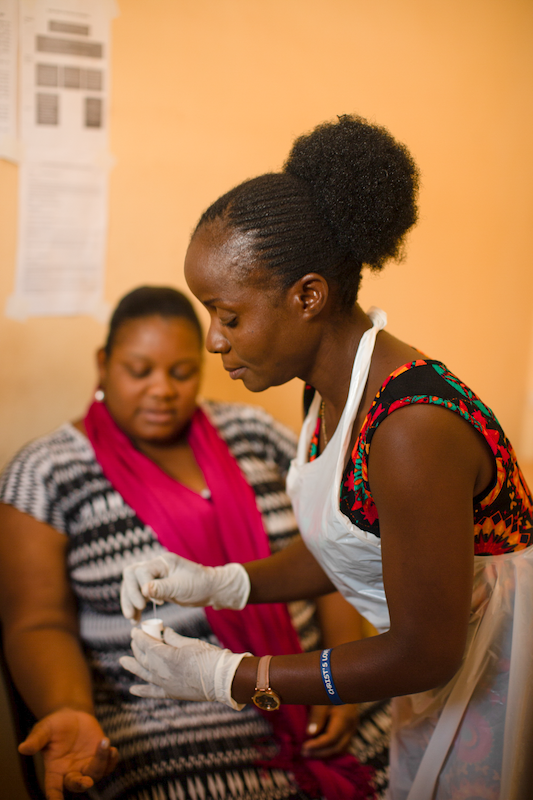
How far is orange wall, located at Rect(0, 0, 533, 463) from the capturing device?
5.04 feet

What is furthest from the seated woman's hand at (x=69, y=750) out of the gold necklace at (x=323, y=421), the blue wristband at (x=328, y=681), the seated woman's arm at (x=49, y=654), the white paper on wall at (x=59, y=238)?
the white paper on wall at (x=59, y=238)

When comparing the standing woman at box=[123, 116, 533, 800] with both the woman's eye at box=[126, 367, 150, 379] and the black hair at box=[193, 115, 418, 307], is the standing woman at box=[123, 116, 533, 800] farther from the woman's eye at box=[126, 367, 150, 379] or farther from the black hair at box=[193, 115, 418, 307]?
the woman's eye at box=[126, 367, 150, 379]

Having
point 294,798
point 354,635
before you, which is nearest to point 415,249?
point 354,635

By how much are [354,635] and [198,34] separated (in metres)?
1.57

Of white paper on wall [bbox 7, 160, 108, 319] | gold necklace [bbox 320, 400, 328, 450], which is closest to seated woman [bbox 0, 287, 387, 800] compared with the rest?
white paper on wall [bbox 7, 160, 108, 319]

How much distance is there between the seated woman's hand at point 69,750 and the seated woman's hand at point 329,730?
38 cm

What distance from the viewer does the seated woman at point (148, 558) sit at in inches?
39.7

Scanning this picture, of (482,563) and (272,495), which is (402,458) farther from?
(272,495)

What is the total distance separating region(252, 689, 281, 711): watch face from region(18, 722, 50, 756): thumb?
42cm

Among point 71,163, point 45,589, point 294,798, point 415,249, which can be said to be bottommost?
point 294,798

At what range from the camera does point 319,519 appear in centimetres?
83

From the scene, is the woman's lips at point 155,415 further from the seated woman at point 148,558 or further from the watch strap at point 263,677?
the watch strap at point 263,677

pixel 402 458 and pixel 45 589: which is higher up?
pixel 402 458

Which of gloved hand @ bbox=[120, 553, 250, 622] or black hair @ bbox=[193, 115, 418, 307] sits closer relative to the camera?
black hair @ bbox=[193, 115, 418, 307]
